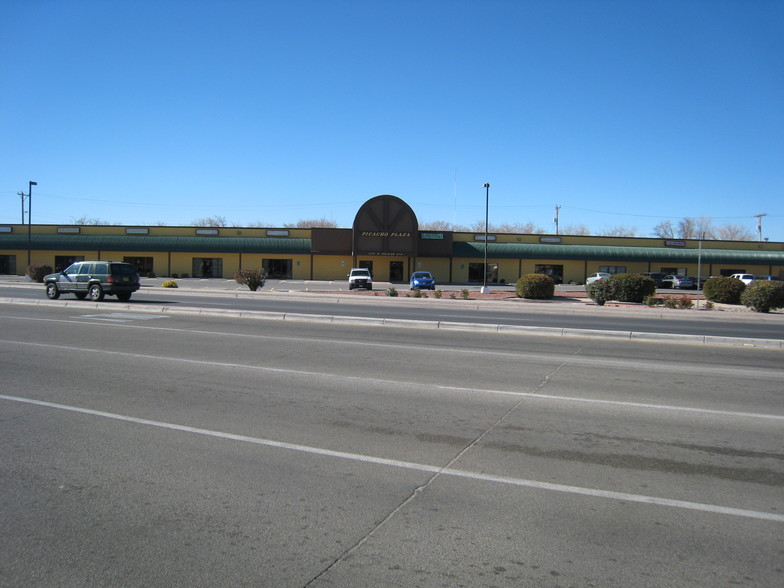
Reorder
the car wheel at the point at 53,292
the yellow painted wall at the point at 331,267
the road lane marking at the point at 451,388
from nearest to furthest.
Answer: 1. the road lane marking at the point at 451,388
2. the car wheel at the point at 53,292
3. the yellow painted wall at the point at 331,267

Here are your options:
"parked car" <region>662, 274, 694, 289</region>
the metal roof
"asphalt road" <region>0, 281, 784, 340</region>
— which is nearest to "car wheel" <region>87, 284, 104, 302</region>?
"asphalt road" <region>0, 281, 784, 340</region>

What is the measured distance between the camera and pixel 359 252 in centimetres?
5697

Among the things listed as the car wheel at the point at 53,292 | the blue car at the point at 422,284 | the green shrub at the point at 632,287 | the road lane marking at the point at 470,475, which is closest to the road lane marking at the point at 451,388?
the road lane marking at the point at 470,475

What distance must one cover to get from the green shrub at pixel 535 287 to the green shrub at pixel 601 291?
293 cm

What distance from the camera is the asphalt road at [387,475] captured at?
Result: 358cm

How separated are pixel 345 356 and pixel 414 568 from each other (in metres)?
8.13

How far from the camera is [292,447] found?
578 centimetres

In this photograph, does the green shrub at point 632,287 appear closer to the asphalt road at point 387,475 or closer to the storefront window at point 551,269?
the asphalt road at point 387,475

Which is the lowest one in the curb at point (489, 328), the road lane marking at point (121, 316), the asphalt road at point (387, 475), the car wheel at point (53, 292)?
the asphalt road at point (387, 475)

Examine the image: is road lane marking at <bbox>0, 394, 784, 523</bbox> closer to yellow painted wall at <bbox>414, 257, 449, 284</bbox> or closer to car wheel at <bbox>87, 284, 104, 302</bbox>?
car wheel at <bbox>87, 284, 104, 302</bbox>

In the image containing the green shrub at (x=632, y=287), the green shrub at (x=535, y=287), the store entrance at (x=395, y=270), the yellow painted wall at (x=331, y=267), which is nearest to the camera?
the green shrub at (x=632, y=287)

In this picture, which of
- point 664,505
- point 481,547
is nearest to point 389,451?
point 481,547

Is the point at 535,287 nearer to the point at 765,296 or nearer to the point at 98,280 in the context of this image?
the point at 765,296

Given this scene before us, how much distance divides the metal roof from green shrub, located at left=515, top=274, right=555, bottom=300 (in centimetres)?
2565
